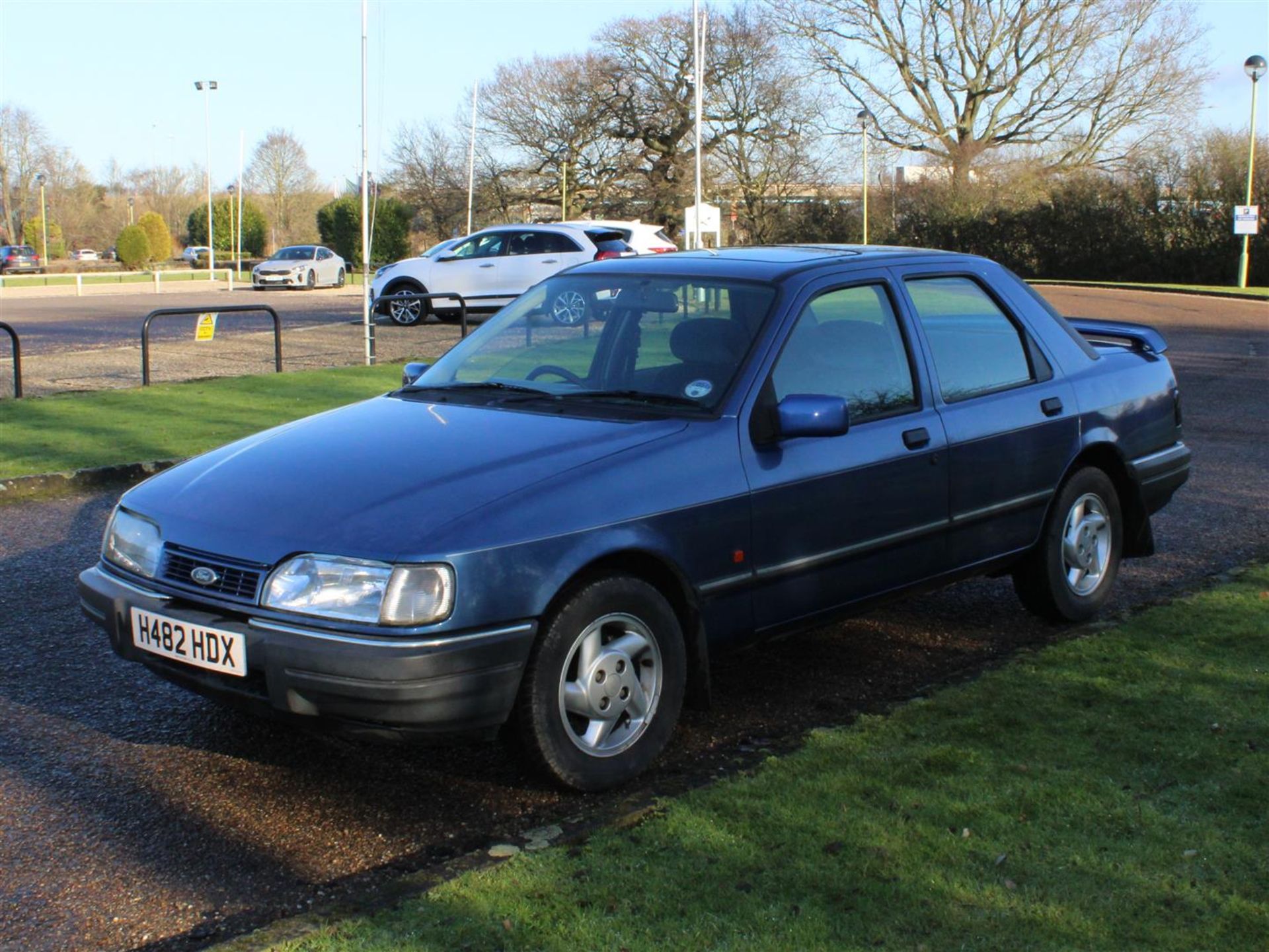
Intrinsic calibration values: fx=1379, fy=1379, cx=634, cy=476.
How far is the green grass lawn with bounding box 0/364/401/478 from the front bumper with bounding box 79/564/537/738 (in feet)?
20.4

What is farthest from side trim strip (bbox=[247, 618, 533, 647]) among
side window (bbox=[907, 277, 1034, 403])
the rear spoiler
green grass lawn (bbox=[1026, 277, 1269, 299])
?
green grass lawn (bbox=[1026, 277, 1269, 299])

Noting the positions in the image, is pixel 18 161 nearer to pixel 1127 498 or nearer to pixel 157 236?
pixel 157 236

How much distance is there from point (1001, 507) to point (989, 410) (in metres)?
0.40

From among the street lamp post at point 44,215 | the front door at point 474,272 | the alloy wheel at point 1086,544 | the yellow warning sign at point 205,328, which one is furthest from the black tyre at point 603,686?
the street lamp post at point 44,215

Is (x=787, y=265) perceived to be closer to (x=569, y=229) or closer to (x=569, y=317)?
(x=569, y=317)

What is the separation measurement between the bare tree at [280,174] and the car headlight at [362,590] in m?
77.6

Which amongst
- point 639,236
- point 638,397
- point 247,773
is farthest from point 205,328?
point 247,773

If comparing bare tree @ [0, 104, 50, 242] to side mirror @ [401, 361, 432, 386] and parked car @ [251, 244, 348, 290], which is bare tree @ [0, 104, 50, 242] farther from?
side mirror @ [401, 361, 432, 386]

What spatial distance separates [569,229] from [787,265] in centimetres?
2004

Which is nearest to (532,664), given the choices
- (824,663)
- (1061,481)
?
(824,663)

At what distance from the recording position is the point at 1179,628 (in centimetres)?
584

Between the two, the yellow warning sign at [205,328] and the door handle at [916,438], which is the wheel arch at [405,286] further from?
the door handle at [916,438]

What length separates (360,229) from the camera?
6238cm

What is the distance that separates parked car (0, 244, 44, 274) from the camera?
Answer: 65.2 metres
